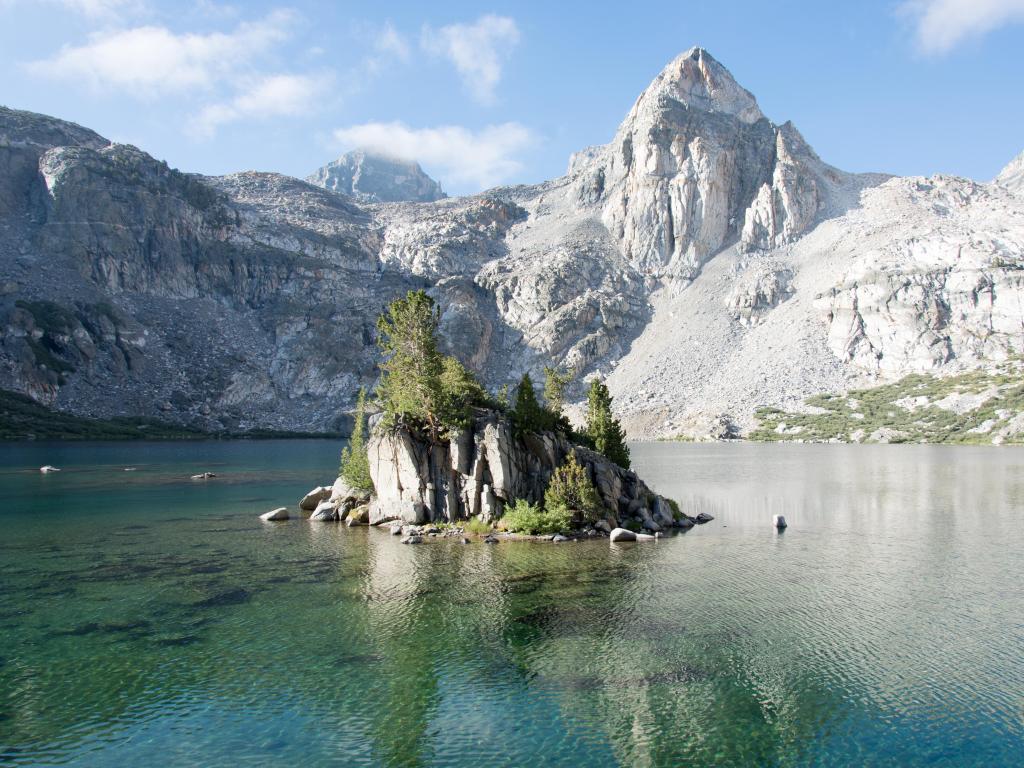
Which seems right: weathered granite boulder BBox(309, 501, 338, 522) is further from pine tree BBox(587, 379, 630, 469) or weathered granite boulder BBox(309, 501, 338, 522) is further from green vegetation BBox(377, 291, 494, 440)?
pine tree BBox(587, 379, 630, 469)

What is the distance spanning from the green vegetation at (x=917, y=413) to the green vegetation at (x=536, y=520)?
135 m

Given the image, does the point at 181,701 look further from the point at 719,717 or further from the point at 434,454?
the point at 434,454

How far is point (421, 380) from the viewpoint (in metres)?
50.3

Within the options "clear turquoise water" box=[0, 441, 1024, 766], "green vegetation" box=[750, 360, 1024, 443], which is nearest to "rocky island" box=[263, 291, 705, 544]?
"clear turquoise water" box=[0, 441, 1024, 766]

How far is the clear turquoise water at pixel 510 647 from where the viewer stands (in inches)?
653

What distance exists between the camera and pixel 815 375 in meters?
193

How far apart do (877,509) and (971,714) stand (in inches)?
1674

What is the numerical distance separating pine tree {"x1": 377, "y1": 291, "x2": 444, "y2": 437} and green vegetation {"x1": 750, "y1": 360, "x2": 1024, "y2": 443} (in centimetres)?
13324

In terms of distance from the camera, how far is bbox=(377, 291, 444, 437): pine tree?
49969 millimetres

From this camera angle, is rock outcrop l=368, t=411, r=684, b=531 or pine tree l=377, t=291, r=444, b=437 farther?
pine tree l=377, t=291, r=444, b=437

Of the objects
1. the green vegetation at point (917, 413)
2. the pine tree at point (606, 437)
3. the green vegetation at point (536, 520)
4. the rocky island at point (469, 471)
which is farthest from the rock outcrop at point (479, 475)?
the green vegetation at point (917, 413)

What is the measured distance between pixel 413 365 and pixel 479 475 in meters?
10.5

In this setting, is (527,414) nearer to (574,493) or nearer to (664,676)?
(574,493)

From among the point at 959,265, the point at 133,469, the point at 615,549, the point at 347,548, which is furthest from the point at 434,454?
the point at 959,265
